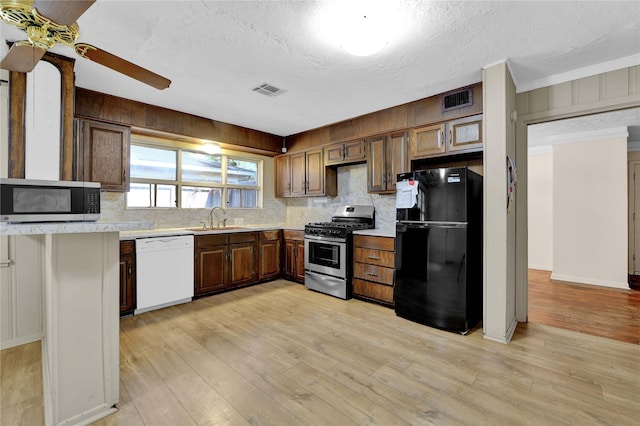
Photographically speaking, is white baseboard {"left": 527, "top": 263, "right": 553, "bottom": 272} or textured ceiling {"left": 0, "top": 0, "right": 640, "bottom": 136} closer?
textured ceiling {"left": 0, "top": 0, "right": 640, "bottom": 136}

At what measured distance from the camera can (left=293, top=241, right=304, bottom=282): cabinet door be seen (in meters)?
4.48

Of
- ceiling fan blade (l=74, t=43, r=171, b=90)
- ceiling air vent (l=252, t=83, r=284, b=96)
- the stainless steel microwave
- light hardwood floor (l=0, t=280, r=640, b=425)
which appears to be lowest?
light hardwood floor (l=0, t=280, r=640, b=425)

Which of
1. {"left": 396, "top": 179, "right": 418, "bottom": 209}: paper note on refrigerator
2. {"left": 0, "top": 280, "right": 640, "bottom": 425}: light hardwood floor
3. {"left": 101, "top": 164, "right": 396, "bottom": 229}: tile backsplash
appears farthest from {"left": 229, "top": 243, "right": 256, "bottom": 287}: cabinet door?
{"left": 396, "top": 179, "right": 418, "bottom": 209}: paper note on refrigerator

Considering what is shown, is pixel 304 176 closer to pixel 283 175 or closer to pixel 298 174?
pixel 298 174

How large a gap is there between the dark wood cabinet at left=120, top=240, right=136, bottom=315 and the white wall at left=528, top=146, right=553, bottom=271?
22.7 feet

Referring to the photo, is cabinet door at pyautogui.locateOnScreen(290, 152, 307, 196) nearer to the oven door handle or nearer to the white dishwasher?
the oven door handle

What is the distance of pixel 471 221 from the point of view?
2768mm

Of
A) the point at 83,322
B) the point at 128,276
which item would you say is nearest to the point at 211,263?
the point at 128,276

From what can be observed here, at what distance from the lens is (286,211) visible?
222 inches

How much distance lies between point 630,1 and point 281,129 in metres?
3.90

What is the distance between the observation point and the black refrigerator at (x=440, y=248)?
270cm

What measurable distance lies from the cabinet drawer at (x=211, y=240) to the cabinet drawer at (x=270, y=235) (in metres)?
0.60

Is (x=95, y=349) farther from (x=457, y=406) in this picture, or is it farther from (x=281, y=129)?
(x=281, y=129)

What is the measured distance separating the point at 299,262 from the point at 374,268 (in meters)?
1.39
